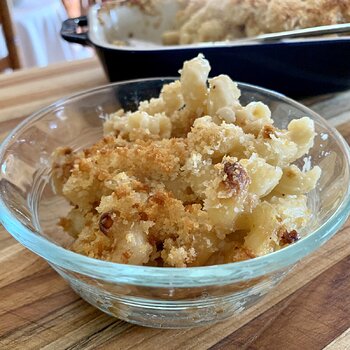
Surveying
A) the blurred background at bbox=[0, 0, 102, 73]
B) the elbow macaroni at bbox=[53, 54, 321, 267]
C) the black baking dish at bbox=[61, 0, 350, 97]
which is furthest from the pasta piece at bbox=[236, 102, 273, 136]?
the blurred background at bbox=[0, 0, 102, 73]

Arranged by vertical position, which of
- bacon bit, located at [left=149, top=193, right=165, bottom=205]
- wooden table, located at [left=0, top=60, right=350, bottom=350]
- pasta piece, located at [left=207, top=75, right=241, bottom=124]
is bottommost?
wooden table, located at [left=0, top=60, right=350, bottom=350]

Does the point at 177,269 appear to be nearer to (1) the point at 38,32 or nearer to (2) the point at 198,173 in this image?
(2) the point at 198,173

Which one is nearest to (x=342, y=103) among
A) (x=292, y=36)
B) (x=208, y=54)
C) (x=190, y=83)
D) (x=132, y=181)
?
(x=292, y=36)

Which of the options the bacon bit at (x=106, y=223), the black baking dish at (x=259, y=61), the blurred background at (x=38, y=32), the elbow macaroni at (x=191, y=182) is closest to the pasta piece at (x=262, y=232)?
the elbow macaroni at (x=191, y=182)

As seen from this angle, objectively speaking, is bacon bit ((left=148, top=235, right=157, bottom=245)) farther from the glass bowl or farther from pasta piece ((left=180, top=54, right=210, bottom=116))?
pasta piece ((left=180, top=54, right=210, bottom=116))

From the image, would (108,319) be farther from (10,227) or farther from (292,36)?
(292,36)

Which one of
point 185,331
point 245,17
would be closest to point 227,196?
point 185,331
